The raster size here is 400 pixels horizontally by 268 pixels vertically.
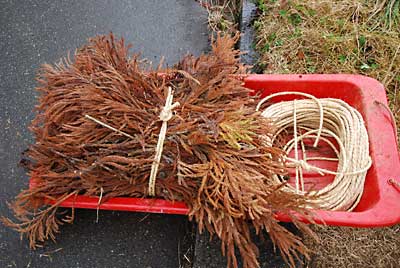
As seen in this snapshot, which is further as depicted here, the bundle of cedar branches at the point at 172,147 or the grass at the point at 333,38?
the grass at the point at 333,38

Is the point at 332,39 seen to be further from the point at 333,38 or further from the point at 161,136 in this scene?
the point at 161,136

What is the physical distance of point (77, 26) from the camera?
2.90 meters

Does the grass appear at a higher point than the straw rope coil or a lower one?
higher

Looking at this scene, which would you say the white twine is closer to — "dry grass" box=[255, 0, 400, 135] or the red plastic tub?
the red plastic tub

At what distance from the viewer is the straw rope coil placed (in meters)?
1.90

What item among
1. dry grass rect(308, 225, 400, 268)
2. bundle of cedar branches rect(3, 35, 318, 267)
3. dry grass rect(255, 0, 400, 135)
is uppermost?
dry grass rect(255, 0, 400, 135)

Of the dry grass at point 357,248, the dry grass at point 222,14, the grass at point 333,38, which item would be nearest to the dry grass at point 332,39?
the grass at point 333,38

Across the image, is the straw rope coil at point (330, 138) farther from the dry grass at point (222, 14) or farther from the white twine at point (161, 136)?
the dry grass at point (222, 14)

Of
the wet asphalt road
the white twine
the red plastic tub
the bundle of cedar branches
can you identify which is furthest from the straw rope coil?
the wet asphalt road

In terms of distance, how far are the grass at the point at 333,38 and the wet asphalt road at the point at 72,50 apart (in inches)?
16.9

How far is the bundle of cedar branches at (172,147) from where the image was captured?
1715 mm

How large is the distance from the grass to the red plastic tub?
0.40 meters

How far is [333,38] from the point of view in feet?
8.46

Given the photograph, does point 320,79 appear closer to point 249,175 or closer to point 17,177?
point 249,175
